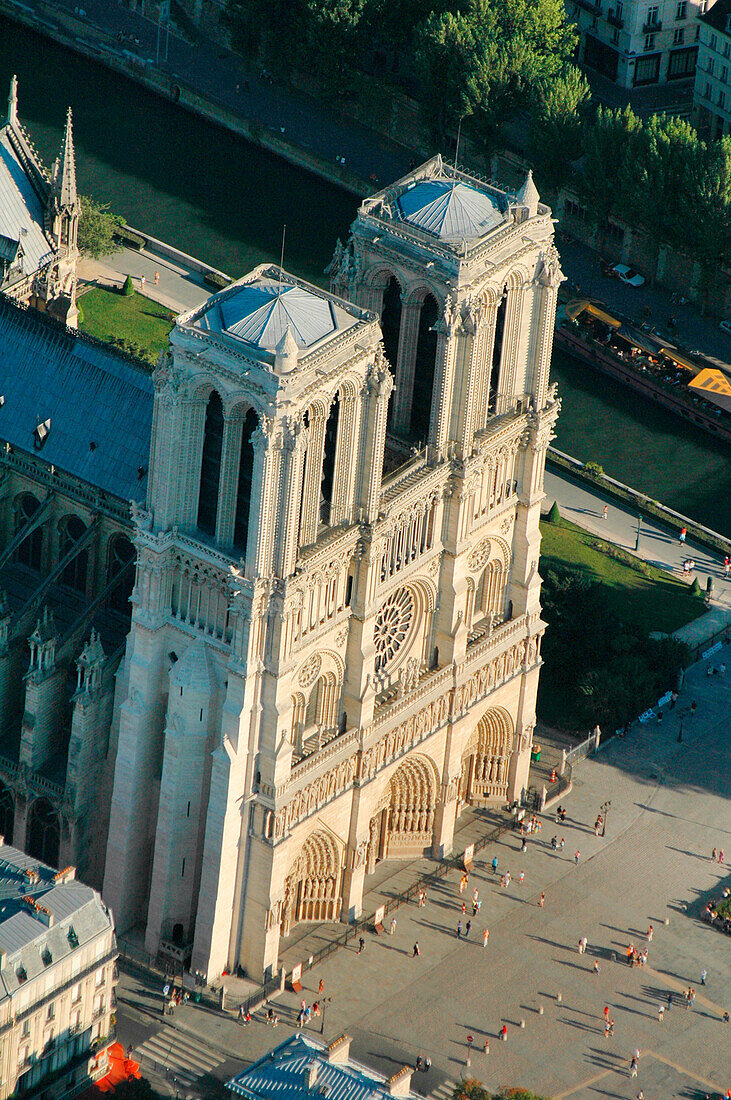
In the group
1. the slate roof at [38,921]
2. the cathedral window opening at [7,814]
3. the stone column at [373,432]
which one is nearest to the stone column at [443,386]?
the stone column at [373,432]

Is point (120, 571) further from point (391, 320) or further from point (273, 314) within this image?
point (273, 314)

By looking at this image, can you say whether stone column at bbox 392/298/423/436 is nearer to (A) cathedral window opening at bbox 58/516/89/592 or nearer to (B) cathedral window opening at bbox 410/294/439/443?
(B) cathedral window opening at bbox 410/294/439/443

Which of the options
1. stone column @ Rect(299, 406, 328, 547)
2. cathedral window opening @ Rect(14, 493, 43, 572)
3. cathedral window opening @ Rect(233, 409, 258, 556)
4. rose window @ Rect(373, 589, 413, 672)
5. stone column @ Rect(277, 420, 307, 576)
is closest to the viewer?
stone column @ Rect(277, 420, 307, 576)

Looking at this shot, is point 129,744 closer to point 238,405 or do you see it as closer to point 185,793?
point 185,793

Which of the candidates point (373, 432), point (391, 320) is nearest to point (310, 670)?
point (373, 432)

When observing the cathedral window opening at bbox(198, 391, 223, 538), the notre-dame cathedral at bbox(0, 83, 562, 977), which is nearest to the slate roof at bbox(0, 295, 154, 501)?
the notre-dame cathedral at bbox(0, 83, 562, 977)

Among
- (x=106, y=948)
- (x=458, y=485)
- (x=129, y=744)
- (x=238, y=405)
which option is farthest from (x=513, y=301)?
(x=106, y=948)

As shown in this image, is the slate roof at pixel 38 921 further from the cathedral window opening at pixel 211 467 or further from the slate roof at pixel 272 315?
the slate roof at pixel 272 315
